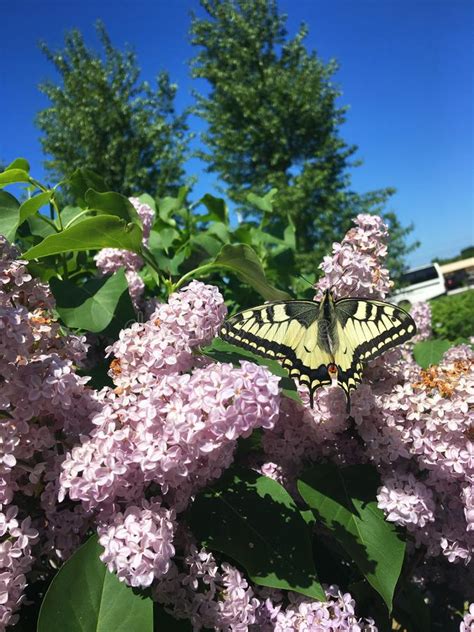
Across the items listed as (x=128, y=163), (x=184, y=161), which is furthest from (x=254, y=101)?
(x=128, y=163)

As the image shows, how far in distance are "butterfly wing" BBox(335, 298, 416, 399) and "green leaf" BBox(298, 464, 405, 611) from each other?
0.22 metres

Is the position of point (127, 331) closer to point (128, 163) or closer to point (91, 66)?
point (128, 163)

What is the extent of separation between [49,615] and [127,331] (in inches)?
22.5

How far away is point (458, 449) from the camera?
129cm

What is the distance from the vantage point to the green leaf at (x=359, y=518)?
46.6 inches

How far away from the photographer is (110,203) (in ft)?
6.06

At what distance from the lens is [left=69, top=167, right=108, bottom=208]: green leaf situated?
2.15 meters

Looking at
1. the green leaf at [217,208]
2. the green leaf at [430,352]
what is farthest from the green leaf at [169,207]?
the green leaf at [430,352]

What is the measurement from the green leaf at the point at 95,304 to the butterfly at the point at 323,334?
365 millimetres

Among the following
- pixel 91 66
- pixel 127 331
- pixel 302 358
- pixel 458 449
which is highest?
pixel 91 66

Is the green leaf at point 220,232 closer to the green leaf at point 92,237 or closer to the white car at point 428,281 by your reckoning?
the green leaf at point 92,237

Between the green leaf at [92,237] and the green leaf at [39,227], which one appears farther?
the green leaf at [39,227]

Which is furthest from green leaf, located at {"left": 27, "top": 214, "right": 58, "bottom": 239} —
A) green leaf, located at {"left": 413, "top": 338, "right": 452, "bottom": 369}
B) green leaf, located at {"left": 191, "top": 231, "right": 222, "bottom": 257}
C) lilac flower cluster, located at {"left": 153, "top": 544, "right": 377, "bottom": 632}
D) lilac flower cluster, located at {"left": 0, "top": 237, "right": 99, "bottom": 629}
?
green leaf, located at {"left": 413, "top": 338, "right": 452, "bottom": 369}

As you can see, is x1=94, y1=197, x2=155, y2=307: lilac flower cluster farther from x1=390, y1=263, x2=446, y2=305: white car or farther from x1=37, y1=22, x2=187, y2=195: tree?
x1=390, y1=263, x2=446, y2=305: white car
